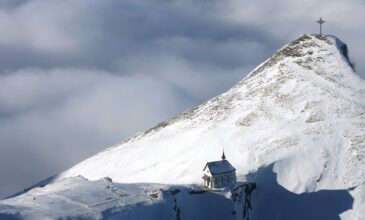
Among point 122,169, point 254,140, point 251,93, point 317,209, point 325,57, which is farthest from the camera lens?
point 325,57

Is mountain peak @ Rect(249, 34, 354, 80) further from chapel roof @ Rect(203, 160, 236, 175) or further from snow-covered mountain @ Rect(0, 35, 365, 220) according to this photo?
chapel roof @ Rect(203, 160, 236, 175)

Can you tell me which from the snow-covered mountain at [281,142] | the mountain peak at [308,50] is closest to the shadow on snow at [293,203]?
the snow-covered mountain at [281,142]

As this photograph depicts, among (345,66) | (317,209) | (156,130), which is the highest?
(345,66)

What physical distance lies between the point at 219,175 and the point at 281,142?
1864cm

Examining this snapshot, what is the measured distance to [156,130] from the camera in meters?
132

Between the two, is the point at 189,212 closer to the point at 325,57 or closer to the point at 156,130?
the point at 156,130

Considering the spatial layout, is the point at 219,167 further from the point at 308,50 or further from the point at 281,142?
the point at 308,50

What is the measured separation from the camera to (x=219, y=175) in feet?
308

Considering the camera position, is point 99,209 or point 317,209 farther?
point 317,209

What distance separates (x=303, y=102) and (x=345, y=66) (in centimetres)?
2075

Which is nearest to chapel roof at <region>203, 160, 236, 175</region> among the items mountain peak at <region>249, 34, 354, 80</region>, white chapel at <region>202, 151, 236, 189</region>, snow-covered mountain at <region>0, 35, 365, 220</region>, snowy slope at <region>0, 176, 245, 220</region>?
white chapel at <region>202, 151, 236, 189</region>

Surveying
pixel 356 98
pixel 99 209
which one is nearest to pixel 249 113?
pixel 356 98

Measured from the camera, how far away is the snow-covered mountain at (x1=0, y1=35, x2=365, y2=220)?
9744 cm

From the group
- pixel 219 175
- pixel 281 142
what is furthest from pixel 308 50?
pixel 219 175
